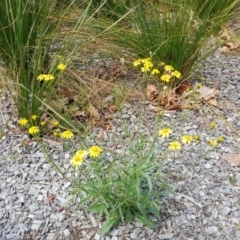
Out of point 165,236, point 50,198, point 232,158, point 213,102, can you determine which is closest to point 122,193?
point 165,236

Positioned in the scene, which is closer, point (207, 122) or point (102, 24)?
point (207, 122)

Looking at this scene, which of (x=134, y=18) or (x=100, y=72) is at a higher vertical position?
(x=134, y=18)

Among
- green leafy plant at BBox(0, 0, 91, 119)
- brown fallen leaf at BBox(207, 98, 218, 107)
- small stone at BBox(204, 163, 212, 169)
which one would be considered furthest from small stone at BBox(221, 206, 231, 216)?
green leafy plant at BBox(0, 0, 91, 119)

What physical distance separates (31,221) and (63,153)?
40 centimetres

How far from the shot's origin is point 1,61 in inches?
98.0

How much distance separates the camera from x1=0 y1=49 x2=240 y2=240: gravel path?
1784 mm

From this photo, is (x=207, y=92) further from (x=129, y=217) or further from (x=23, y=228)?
(x=23, y=228)

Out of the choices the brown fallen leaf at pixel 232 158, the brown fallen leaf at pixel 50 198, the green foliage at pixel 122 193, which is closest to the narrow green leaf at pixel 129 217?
the green foliage at pixel 122 193

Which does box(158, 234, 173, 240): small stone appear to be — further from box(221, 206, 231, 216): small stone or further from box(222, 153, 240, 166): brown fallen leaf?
box(222, 153, 240, 166): brown fallen leaf

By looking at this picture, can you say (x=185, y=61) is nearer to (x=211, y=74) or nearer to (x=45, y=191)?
(x=211, y=74)

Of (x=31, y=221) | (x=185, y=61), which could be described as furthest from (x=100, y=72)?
(x=31, y=221)

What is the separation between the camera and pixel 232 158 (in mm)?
2152

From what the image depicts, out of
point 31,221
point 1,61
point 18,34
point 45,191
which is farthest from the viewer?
point 1,61

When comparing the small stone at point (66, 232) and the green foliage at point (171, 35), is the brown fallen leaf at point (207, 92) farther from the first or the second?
the small stone at point (66, 232)
